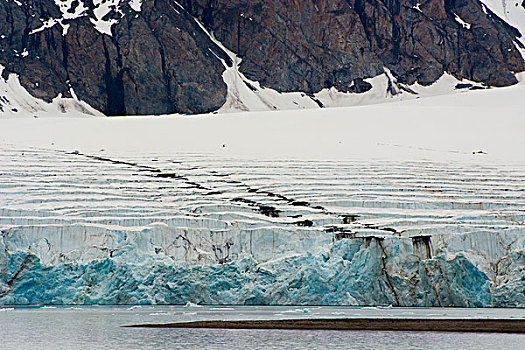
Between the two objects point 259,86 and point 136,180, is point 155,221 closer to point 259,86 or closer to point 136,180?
point 136,180

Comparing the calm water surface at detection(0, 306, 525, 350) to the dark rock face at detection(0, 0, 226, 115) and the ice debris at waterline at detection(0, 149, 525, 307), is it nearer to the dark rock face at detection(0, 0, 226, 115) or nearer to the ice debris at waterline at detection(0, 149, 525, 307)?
the ice debris at waterline at detection(0, 149, 525, 307)

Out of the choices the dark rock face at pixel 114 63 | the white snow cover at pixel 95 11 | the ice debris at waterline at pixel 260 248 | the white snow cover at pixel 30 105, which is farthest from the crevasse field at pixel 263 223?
the white snow cover at pixel 95 11

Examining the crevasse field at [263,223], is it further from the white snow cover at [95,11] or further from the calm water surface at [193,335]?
the white snow cover at [95,11]

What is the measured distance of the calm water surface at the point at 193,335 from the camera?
29.8 feet

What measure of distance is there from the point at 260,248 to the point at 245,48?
58.6m

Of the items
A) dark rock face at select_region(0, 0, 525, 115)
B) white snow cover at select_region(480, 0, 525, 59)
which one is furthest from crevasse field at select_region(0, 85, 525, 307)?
white snow cover at select_region(480, 0, 525, 59)

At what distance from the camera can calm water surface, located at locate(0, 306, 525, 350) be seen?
9078mm

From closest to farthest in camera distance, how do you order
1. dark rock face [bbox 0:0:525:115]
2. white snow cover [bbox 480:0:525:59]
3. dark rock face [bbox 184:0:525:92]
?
dark rock face [bbox 0:0:525:115] → dark rock face [bbox 184:0:525:92] → white snow cover [bbox 480:0:525:59]

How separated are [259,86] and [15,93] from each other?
21.0 m

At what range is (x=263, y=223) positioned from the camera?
15.5 meters

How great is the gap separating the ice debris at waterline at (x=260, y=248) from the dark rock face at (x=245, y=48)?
50.8m

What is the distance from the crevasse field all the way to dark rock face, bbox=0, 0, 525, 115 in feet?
149

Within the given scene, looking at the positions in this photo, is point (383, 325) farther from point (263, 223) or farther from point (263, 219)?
point (263, 219)

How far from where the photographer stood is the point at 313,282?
1417 cm
